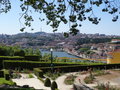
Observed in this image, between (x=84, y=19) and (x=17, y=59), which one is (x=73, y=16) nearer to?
(x=84, y=19)

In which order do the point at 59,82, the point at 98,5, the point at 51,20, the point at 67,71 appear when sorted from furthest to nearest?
the point at 67,71 < the point at 59,82 < the point at 51,20 < the point at 98,5

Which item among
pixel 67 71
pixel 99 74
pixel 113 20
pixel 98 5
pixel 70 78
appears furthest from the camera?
pixel 67 71

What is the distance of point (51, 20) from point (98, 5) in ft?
6.66

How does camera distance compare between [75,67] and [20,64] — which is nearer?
[75,67]

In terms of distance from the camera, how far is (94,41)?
197750 millimetres

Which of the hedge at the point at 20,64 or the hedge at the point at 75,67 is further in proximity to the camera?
the hedge at the point at 20,64

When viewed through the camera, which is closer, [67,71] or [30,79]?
[30,79]

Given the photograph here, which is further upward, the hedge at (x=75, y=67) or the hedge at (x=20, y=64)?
the hedge at (x=20, y=64)

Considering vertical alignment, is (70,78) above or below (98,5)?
below

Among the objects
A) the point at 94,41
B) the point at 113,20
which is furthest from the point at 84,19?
the point at 94,41

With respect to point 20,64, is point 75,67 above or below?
below

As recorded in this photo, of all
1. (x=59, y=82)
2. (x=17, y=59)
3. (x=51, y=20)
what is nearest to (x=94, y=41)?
(x=17, y=59)

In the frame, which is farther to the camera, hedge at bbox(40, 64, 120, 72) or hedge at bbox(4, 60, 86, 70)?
hedge at bbox(4, 60, 86, 70)

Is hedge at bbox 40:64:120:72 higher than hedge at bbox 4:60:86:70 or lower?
lower
